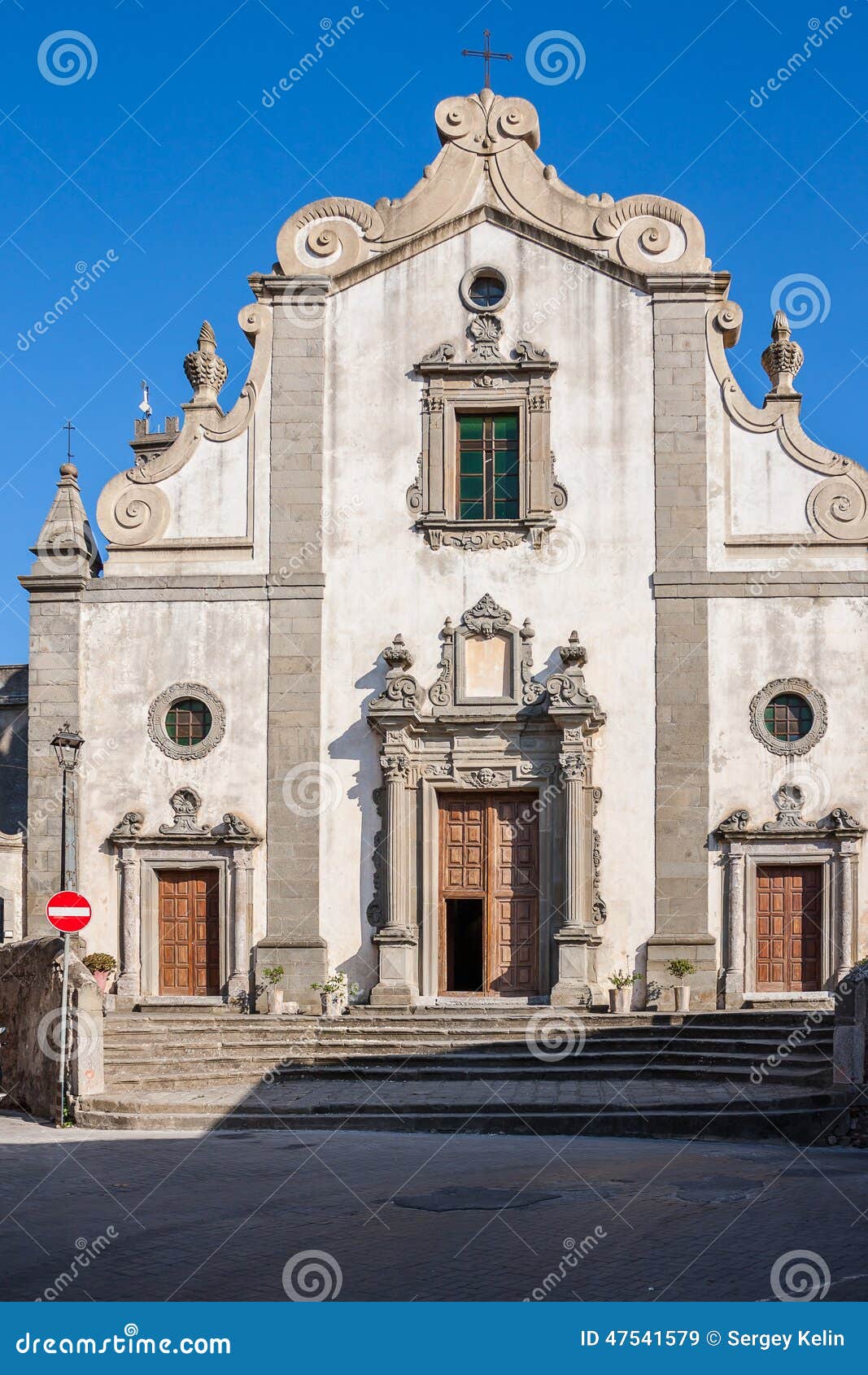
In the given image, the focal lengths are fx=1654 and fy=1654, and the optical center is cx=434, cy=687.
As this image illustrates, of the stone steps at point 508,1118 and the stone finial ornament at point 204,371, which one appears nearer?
the stone steps at point 508,1118

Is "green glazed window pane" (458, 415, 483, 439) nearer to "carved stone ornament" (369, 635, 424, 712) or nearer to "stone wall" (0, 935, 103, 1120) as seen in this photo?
"carved stone ornament" (369, 635, 424, 712)

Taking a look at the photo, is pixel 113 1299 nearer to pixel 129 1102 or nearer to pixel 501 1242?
pixel 501 1242

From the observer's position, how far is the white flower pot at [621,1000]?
2234 centimetres

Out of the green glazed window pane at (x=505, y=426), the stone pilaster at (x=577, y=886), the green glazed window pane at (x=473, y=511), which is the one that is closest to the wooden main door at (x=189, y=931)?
the stone pilaster at (x=577, y=886)

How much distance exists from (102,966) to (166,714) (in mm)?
3718

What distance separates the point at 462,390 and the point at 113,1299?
17834 mm

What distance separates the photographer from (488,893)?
2386cm

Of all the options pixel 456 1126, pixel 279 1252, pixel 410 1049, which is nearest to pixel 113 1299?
pixel 279 1252

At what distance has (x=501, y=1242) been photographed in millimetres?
10117

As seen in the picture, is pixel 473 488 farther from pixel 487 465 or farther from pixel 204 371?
pixel 204 371

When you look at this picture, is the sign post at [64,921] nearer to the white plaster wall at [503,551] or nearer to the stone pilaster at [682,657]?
the white plaster wall at [503,551]

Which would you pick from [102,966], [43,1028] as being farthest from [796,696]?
[43,1028]

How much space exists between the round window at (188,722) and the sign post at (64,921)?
6589 millimetres

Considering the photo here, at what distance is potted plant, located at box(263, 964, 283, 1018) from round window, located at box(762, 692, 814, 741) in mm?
7718
